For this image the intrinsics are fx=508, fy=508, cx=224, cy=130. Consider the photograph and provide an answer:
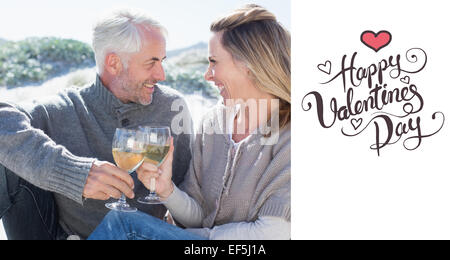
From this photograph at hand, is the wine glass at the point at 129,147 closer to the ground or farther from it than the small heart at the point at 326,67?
closer to the ground

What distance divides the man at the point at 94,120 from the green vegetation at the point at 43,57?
893 cm

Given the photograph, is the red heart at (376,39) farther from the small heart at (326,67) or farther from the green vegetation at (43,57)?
the green vegetation at (43,57)

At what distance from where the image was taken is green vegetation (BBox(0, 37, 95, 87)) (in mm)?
11070

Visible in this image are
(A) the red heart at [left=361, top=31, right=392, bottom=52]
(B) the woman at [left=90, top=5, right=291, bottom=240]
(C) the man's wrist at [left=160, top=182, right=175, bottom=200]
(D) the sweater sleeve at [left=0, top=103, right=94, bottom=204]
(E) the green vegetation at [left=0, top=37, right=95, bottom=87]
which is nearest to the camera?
(D) the sweater sleeve at [left=0, top=103, right=94, bottom=204]

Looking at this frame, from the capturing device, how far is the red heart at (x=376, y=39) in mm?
2396

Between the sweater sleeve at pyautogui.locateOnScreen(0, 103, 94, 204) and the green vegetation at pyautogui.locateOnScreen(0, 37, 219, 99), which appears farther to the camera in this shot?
the green vegetation at pyautogui.locateOnScreen(0, 37, 219, 99)

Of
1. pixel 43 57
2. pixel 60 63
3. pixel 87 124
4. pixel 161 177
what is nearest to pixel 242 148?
pixel 161 177

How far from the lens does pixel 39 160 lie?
2.03 metres

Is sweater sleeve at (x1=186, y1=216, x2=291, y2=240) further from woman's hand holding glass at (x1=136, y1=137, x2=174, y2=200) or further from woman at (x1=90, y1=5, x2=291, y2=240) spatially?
woman's hand holding glass at (x1=136, y1=137, x2=174, y2=200)

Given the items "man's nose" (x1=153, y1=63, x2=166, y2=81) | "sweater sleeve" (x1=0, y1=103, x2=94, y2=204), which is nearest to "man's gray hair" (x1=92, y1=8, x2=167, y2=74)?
"man's nose" (x1=153, y1=63, x2=166, y2=81)

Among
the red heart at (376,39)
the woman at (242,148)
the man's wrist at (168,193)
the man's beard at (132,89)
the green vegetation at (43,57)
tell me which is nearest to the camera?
the woman at (242,148)

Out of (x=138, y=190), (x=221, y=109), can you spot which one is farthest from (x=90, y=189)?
(x=221, y=109)

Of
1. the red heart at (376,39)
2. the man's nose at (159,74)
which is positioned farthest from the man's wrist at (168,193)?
the red heart at (376,39)
